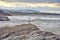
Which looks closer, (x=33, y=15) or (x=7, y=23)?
(x=7, y=23)

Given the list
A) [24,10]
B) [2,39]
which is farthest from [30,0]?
[2,39]

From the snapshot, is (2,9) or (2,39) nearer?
(2,39)

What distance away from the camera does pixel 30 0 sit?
11.7 feet

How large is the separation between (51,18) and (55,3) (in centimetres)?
35

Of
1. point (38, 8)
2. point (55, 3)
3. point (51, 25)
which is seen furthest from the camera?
point (38, 8)

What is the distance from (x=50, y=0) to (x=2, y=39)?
1.59 metres

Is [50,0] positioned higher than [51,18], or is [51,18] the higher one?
[50,0]

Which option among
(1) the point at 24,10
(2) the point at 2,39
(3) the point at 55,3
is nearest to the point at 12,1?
(1) the point at 24,10

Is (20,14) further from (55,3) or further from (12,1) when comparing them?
(55,3)

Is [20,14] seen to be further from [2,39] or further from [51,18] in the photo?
[2,39]

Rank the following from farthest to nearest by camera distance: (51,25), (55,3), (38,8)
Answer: (38,8) < (55,3) < (51,25)

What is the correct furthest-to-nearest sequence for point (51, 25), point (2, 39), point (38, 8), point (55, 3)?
point (38, 8) → point (55, 3) → point (51, 25) → point (2, 39)

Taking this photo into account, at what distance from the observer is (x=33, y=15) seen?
3.85 meters

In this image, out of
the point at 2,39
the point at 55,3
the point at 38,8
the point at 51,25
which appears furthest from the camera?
the point at 38,8
